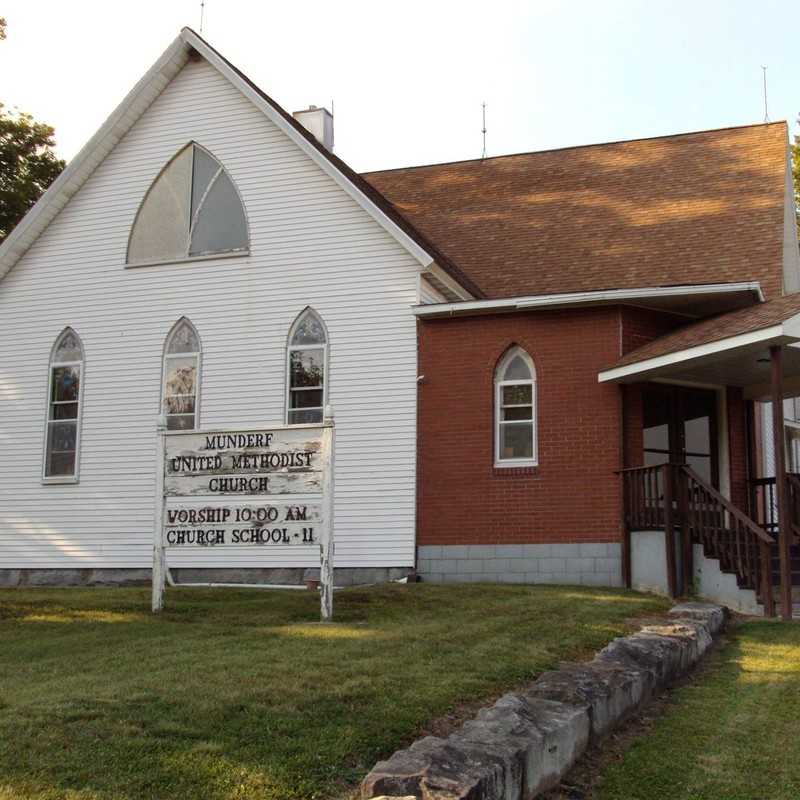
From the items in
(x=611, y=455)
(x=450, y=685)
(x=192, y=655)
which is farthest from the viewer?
(x=611, y=455)

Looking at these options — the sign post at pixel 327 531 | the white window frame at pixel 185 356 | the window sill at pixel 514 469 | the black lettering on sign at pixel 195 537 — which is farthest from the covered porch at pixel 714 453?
the white window frame at pixel 185 356

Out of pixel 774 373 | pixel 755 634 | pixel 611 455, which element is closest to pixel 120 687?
pixel 755 634

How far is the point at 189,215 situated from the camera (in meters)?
18.9

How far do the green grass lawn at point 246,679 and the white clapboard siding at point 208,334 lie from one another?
4.48 metres

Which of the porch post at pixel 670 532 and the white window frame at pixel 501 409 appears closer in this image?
the porch post at pixel 670 532

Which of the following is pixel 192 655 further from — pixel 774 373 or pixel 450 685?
pixel 774 373

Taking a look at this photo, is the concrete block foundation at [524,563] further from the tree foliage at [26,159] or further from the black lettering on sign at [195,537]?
the tree foliage at [26,159]

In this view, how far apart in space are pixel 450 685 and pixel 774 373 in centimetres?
746

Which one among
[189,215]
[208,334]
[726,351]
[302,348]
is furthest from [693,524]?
[189,215]

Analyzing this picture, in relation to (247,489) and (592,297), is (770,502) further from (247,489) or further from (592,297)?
(247,489)

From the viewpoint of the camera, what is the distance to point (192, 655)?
8.30m

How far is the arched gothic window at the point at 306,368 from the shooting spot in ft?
57.7

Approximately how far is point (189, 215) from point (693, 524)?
9.90m

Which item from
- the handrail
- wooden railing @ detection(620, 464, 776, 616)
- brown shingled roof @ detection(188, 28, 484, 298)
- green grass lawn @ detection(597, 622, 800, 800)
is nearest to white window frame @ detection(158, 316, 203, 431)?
brown shingled roof @ detection(188, 28, 484, 298)
